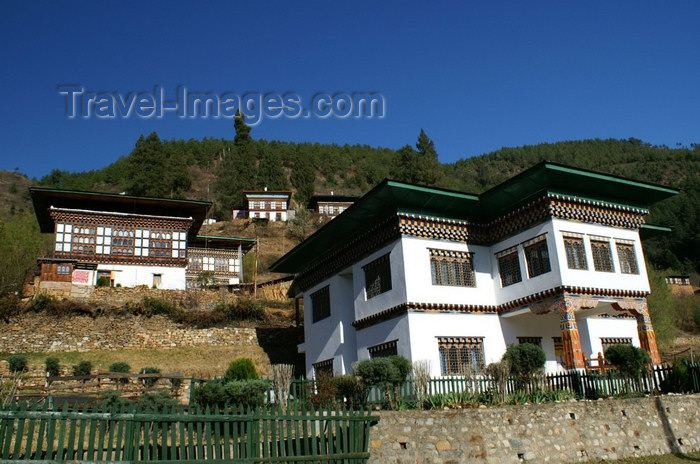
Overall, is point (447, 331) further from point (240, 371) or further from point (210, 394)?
point (210, 394)

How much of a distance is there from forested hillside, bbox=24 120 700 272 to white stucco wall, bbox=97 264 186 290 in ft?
72.7

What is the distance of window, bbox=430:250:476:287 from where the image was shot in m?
20.0

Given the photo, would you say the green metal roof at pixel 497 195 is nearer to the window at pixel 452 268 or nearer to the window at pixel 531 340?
the window at pixel 452 268

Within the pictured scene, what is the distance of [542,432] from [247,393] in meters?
7.55

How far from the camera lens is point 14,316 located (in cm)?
2984

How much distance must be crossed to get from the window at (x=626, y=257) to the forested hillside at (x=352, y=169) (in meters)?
42.9

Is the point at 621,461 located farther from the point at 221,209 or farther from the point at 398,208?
the point at 221,209

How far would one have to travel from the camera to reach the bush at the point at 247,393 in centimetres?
1563

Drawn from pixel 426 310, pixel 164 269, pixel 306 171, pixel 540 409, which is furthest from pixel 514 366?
pixel 306 171

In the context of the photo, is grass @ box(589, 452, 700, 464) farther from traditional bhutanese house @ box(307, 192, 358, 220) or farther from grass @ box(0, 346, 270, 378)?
traditional bhutanese house @ box(307, 192, 358, 220)

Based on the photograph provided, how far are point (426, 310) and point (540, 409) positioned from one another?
6.43 metres

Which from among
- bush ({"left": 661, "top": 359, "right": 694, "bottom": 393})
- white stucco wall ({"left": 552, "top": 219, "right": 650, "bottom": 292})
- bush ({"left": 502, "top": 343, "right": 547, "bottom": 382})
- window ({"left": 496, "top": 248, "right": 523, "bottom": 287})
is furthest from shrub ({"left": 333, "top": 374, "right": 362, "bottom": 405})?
bush ({"left": 661, "top": 359, "right": 694, "bottom": 393})

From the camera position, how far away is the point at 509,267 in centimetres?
2047

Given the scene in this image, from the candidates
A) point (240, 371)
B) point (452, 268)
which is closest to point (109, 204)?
point (240, 371)
